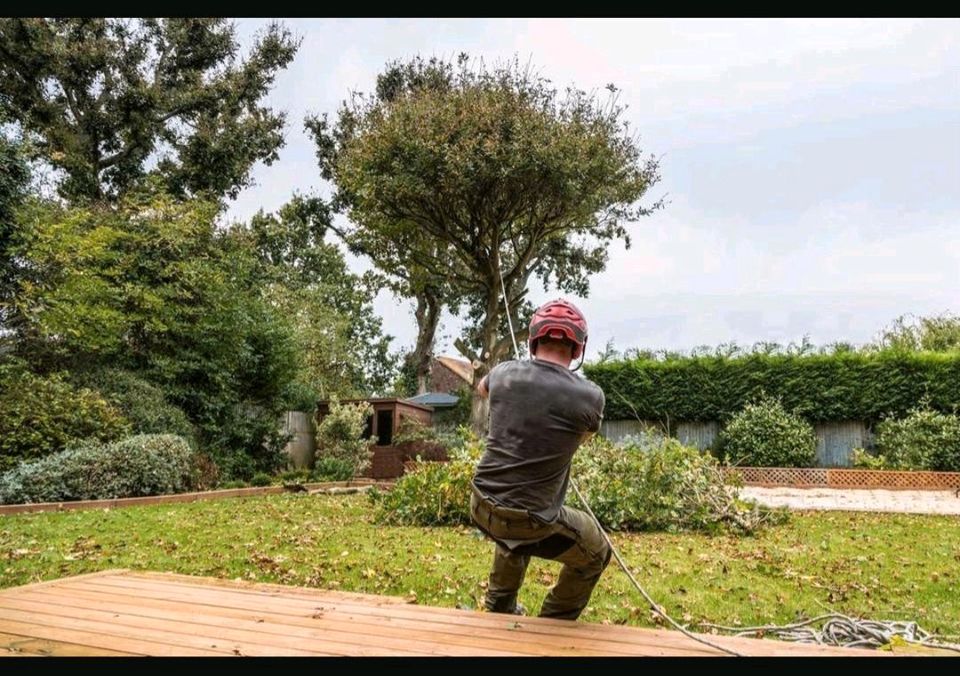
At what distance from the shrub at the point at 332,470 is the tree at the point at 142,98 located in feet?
34.0

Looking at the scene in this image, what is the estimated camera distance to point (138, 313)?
53.5 ft

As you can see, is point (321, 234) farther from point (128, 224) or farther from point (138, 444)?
point (138, 444)

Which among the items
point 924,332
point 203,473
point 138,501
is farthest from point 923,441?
point 924,332

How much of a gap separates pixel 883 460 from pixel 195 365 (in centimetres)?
1584

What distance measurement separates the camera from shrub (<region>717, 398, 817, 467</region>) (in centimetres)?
1764

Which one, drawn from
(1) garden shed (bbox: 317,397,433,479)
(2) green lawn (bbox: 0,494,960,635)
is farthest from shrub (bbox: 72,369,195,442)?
(1) garden shed (bbox: 317,397,433,479)

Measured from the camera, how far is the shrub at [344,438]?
781 inches

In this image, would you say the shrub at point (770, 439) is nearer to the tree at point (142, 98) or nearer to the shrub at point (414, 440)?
the shrub at point (414, 440)

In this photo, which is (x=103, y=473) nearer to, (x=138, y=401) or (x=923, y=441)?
(x=138, y=401)

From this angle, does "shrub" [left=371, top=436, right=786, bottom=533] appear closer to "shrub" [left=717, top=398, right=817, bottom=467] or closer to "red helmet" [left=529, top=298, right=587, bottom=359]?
"red helmet" [left=529, top=298, right=587, bottom=359]

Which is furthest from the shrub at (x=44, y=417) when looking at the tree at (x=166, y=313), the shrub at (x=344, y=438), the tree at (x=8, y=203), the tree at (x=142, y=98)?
the tree at (x=142, y=98)

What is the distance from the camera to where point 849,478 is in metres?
16.1

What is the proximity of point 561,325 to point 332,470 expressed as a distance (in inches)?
634
